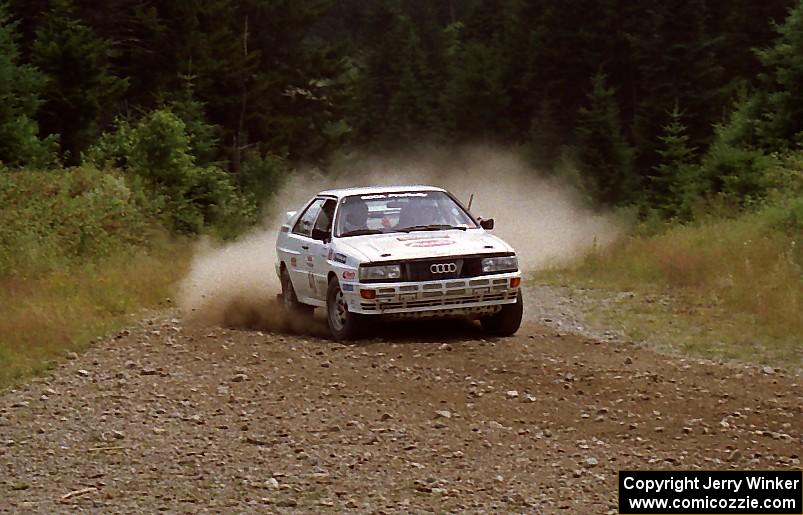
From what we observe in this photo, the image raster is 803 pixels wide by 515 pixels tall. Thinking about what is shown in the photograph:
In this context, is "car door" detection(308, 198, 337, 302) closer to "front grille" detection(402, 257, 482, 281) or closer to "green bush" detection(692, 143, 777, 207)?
"front grille" detection(402, 257, 482, 281)

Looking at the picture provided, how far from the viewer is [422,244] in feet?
41.0

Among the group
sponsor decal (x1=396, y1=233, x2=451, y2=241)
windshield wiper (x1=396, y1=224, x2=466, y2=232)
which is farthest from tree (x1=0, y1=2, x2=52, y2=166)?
sponsor decal (x1=396, y1=233, x2=451, y2=241)

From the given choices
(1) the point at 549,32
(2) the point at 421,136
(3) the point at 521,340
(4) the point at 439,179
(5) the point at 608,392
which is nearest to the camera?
(5) the point at 608,392

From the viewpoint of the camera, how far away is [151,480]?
7422 mm

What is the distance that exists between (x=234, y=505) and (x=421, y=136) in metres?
70.3

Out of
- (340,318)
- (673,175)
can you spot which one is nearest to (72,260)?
(340,318)

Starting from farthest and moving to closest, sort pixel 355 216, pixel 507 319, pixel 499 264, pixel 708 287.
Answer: pixel 708 287 < pixel 355 216 < pixel 507 319 < pixel 499 264

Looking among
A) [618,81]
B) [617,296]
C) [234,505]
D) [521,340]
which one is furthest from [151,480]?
[618,81]

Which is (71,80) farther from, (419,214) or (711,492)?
(711,492)

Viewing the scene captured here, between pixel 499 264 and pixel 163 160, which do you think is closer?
pixel 499 264

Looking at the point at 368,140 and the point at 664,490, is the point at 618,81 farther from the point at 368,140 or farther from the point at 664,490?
the point at 664,490

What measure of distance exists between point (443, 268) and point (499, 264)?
607 millimetres

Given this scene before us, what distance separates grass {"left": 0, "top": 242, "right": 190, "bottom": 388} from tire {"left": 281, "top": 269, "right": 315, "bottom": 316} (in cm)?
187

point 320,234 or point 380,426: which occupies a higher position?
point 320,234
